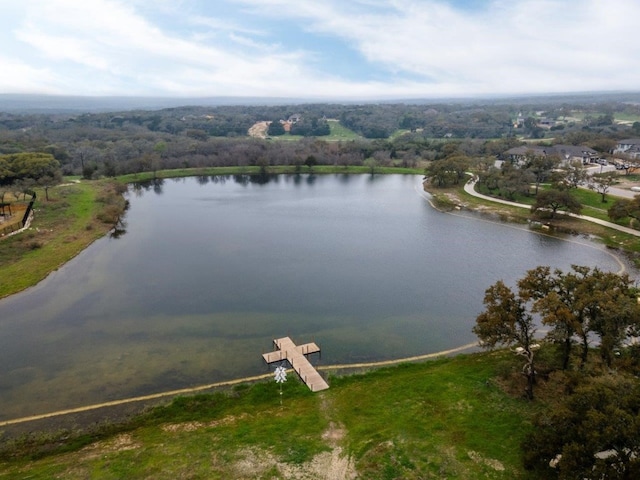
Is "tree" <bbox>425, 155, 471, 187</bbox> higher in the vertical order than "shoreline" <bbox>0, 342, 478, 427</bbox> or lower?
higher

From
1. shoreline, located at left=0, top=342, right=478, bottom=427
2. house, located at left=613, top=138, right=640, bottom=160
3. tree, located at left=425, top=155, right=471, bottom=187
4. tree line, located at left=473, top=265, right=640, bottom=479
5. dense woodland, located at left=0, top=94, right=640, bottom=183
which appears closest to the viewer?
tree line, located at left=473, top=265, right=640, bottom=479

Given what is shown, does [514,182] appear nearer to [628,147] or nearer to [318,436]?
[628,147]

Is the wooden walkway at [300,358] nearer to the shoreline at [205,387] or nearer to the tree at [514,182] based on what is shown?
the shoreline at [205,387]

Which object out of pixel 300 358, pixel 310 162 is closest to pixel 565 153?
pixel 310 162

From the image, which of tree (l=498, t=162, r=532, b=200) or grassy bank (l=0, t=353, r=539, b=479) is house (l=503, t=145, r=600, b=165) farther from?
grassy bank (l=0, t=353, r=539, b=479)

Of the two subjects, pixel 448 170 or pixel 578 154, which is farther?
pixel 578 154

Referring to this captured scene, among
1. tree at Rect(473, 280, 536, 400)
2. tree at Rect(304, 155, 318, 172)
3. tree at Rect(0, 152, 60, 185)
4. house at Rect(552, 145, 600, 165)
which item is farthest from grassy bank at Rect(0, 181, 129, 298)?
house at Rect(552, 145, 600, 165)

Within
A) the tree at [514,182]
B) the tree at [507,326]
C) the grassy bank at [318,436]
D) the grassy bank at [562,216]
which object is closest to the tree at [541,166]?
the tree at [514,182]
